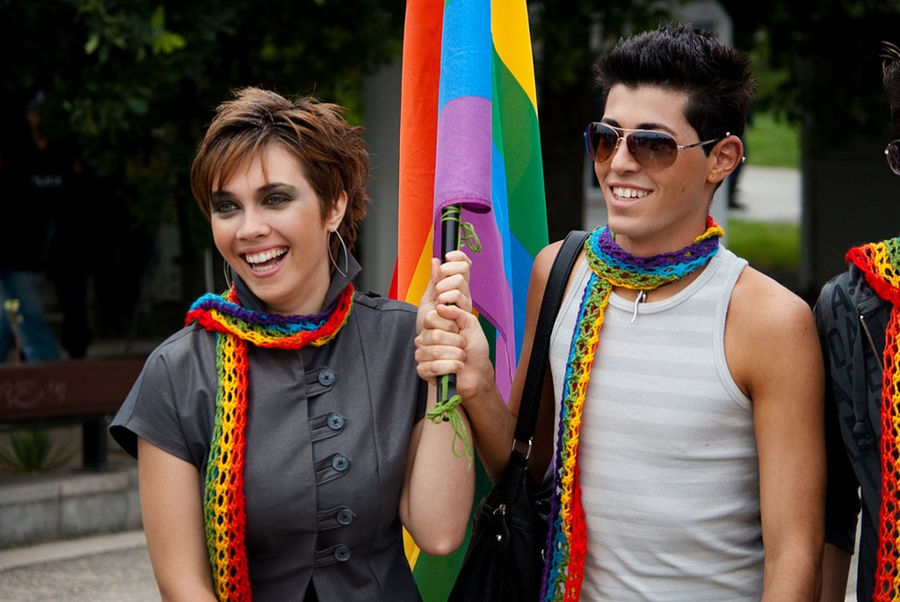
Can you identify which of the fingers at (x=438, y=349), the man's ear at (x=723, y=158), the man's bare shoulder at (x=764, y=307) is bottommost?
the fingers at (x=438, y=349)

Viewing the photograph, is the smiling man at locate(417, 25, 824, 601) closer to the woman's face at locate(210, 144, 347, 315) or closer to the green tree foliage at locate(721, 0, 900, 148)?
the woman's face at locate(210, 144, 347, 315)

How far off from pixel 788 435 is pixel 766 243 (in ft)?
60.1

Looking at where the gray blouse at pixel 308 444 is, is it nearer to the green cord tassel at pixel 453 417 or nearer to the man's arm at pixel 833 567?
the green cord tassel at pixel 453 417

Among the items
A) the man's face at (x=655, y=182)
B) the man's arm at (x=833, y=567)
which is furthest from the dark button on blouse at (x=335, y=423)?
the man's arm at (x=833, y=567)

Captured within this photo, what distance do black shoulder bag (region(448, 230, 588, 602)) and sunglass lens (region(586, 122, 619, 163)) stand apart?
18 centimetres

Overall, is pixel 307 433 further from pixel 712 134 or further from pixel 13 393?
pixel 13 393

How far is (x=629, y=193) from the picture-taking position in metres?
2.42

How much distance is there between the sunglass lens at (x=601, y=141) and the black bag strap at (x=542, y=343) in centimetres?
18

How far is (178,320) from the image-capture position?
11.8m

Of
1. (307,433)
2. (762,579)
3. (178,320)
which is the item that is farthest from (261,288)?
(178,320)

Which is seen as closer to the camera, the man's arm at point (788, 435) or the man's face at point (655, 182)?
the man's arm at point (788, 435)

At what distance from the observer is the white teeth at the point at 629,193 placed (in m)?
2.40

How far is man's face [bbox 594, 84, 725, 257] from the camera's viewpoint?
7.82 feet

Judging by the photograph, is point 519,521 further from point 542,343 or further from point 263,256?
point 263,256
